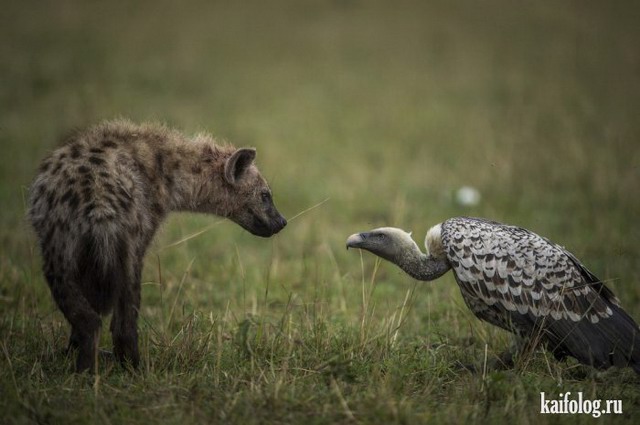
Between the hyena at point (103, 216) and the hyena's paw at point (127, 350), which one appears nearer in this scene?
the hyena at point (103, 216)

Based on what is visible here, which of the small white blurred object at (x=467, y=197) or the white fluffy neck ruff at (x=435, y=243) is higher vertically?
the small white blurred object at (x=467, y=197)

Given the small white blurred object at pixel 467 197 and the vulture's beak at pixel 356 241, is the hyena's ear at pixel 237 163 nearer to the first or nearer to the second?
the vulture's beak at pixel 356 241

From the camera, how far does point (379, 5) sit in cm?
2016

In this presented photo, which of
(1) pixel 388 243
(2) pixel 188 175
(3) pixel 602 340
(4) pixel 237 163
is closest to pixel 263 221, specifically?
(4) pixel 237 163

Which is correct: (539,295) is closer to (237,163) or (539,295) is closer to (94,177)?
(237,163)

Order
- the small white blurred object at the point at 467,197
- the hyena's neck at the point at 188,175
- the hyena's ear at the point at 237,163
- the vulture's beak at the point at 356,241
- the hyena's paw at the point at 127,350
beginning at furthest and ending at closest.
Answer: the small white blurred object at the point at 467,197 < the hyena's ear at the point at 237,163 < the vulture's beak at the point at 356,241 < the hyena's neck at the point at 188,175 < the hyena's paw at the point at 127,350

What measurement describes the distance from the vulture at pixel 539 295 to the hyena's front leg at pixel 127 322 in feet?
7.14

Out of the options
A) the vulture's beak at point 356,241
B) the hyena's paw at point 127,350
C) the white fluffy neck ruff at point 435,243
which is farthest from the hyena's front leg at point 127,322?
the white fluffy neck ruff at point 435,243

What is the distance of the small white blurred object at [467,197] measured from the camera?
10312 millimetres

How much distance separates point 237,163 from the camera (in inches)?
239

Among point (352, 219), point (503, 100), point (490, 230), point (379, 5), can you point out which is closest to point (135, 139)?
point (490, 230)

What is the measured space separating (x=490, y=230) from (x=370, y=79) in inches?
450

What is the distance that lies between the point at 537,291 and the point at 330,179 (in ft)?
21.3

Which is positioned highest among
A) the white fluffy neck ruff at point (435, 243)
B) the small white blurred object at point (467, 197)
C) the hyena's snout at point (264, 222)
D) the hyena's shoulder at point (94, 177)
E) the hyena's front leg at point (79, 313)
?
the small white blurred object at point (467, 197)
